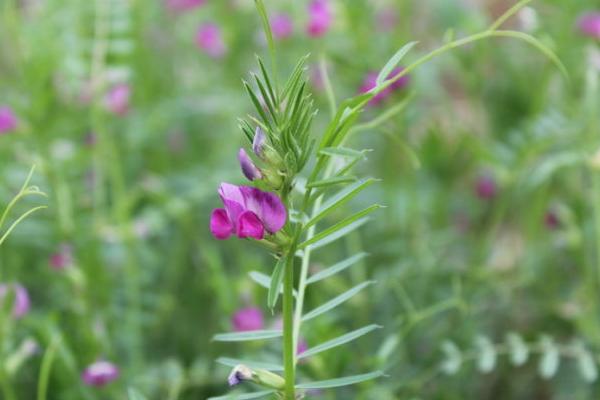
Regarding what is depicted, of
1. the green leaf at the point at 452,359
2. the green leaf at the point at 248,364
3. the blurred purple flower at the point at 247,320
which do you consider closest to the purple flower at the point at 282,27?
the blurred purple flower at the point at 247,320

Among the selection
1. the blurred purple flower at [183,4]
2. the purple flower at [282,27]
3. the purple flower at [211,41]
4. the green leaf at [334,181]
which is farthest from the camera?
the blurred purple flower at [183,4]

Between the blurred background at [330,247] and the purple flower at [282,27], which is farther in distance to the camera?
the purple flower at [282,27]

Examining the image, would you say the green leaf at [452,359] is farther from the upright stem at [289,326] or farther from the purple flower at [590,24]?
the purple flower at [590,24]

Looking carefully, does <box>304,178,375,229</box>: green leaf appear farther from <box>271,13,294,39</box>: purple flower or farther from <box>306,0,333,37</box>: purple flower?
<box>271,13,294,39</box>: purple flower

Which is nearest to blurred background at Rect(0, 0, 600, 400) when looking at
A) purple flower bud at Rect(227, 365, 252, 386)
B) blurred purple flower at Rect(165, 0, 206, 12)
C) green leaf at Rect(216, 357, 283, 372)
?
blurred purple flower at Rect(165, 0, 206, 12)

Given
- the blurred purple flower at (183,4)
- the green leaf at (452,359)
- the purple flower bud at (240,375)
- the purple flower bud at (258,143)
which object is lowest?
the green leaf at (452,359)

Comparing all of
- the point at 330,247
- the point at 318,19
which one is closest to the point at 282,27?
the point at 318,19

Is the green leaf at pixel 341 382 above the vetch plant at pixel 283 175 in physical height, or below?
below
